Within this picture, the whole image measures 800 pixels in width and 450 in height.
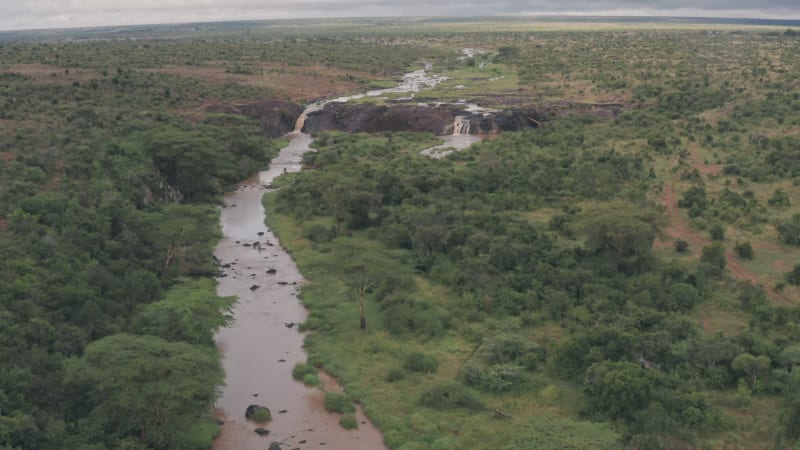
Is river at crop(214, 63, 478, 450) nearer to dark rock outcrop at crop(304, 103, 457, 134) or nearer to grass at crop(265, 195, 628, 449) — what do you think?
grass at crop(265, 195, 628, 449)

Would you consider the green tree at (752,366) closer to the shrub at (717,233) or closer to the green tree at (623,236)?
the green tree at (623,236)

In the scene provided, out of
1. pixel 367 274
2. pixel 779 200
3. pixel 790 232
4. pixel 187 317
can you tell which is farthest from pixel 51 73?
pixel 790 232

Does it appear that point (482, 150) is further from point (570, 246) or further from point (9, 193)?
point (9, 193)

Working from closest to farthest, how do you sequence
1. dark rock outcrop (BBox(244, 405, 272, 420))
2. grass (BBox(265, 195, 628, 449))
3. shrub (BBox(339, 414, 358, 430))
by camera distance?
1. grass (BBox(265, 195, 628, 449))
2. shrub (BBox(339, 414, 358, 430))
3. dark rock outcrop (BBox(244, 405, 272, 420))

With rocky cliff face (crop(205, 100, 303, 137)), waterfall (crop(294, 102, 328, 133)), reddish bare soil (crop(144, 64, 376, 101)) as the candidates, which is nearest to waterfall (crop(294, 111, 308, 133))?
waterfall (crop(294, 102, 328, 133))

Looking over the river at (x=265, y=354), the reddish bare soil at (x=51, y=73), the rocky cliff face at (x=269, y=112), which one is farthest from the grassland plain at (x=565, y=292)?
the reddish bare soil at (x=51, y=73)
